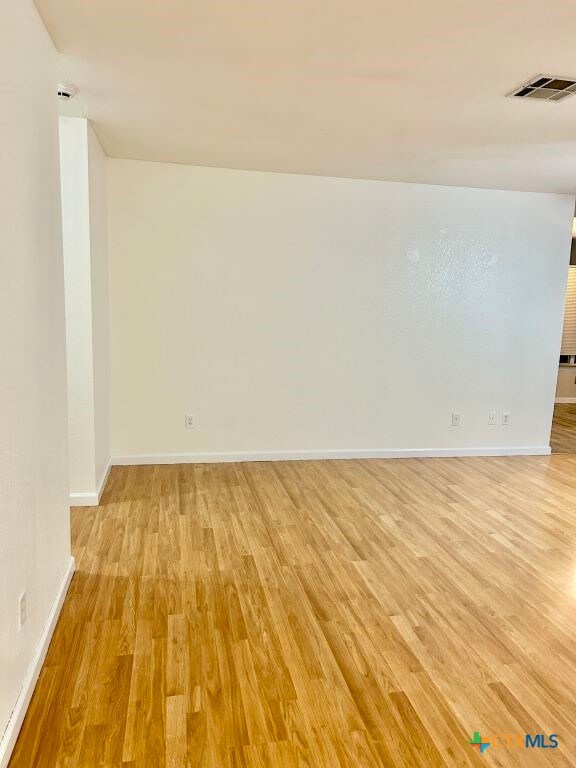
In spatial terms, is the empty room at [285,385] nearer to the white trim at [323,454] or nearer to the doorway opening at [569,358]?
the white trim at [323,454]

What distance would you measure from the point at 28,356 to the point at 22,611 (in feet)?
2.77

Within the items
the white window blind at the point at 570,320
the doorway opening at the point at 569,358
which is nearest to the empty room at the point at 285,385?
the doorway opening at the point at 569,358

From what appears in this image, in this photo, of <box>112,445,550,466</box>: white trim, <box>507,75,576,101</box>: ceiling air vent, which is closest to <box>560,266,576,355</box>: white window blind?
<box>112,445,550,466</box>: white trim

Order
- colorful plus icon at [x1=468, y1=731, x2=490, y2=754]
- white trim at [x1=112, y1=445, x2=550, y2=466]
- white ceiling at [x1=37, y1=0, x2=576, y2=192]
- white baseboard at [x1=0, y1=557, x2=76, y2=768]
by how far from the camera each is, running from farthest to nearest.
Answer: white trim at [x1=112, y1=445, x2=550, y2=466] → white ceiling at [x1=37, y1=0, x2=576, y2=192] → colorful plus icon at [x1=468, y1=731, x2=490, y2=754] → white baseboard at [x1=0, y1=557, x2=76, y2=768]

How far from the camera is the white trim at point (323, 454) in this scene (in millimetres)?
4465

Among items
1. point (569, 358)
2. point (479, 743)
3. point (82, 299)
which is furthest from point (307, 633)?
point (569, 358)

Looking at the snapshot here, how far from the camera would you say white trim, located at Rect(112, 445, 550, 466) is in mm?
4465

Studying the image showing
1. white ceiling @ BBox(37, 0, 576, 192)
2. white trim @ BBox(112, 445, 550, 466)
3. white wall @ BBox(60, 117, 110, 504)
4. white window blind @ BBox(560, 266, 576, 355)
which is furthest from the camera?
white window blind @ BBox(560, 266, 576, 355)

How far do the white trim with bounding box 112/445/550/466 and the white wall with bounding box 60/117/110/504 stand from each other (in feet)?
2.50

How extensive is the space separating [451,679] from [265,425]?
113 inches

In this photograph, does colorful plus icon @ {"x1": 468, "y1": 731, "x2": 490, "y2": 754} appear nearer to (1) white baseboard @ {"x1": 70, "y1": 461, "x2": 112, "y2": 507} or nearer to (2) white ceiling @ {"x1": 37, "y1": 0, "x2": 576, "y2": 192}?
(2) white ceiling @ {"x1": 37, "y1": 0, "x2": 576, "y2": 192}

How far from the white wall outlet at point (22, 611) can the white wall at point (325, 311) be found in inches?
106

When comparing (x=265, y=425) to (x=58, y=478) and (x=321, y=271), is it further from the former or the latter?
(x=58, y=478)

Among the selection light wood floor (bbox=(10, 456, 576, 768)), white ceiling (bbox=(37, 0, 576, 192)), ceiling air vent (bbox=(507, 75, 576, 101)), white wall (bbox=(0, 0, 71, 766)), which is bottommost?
light wood floor (bbox=(10, 456, 576, 768))
